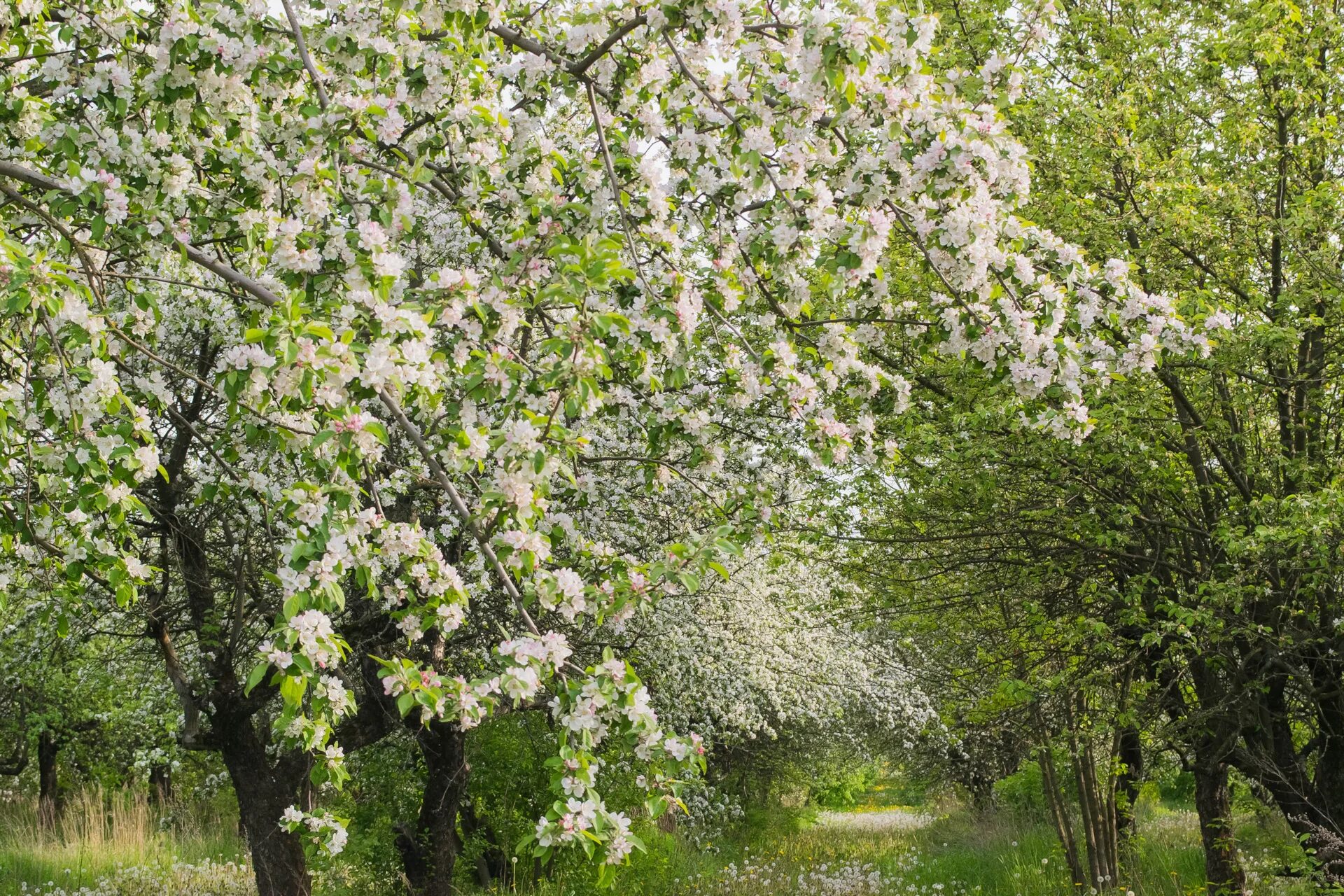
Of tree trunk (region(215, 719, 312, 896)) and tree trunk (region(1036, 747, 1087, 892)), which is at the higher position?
tree trunk (region(215, 719, 312, 896))

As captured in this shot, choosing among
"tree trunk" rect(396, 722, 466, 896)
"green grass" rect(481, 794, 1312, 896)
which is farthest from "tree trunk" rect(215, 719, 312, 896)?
"green grass" rect(481, 794, 1312, 896)

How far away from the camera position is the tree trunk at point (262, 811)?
856cm

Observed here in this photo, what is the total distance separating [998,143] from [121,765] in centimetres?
2261

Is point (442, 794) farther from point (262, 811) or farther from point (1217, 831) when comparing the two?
point (1217, 831)

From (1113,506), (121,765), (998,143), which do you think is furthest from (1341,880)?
(121,765)

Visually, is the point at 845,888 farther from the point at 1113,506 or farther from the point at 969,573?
the point at 1113,506

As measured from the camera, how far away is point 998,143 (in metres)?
3.77

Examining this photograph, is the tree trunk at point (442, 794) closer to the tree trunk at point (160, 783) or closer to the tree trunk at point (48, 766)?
the tree trunk at point (48, 766)

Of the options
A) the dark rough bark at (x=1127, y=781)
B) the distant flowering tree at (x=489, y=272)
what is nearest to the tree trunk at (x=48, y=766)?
the dark rough bark at (x=1127, y=781)

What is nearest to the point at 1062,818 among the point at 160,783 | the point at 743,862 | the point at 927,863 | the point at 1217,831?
the point at 1217,831

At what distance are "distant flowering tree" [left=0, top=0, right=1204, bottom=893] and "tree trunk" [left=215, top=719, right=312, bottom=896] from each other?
15.0 ft

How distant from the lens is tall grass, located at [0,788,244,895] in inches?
440

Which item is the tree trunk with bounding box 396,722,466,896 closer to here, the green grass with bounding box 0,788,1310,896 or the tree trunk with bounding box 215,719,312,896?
the green grass with bounding box 0,788,1310,896

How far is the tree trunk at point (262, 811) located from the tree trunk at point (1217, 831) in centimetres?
734
